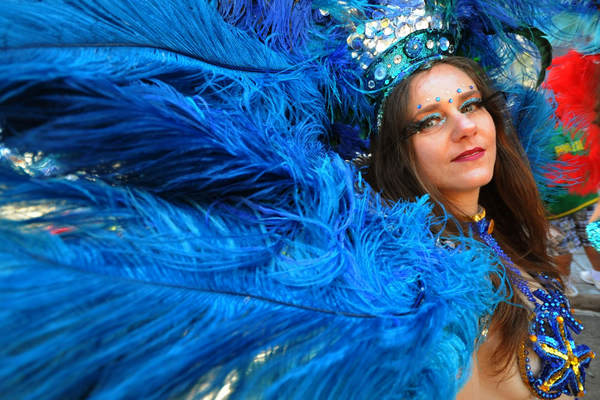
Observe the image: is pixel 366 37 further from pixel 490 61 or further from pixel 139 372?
pixel 139 372

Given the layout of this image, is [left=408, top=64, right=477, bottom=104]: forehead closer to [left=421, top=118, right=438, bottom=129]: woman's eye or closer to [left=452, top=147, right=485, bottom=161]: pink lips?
[left=421, top=118, right=438, bottom=129]: woman's eye

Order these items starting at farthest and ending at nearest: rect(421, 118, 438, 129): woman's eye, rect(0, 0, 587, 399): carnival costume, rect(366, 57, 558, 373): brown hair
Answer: rect(421, 118, 438, 129): woman's eye < rect(366, 57, 558, 373): brown hair < rect(0, 0, 587, 399): carnival costume

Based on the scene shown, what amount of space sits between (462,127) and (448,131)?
4 centimetres

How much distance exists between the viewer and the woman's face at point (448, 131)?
1323 millimetres

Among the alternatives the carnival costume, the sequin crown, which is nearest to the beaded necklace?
the carnival costume

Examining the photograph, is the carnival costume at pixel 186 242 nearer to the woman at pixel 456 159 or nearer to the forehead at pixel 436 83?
the woman at pixel 456 159

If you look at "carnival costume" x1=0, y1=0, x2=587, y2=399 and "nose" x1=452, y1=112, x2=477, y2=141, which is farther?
"nose" x1=452, y1=112, x2=477, y2=141

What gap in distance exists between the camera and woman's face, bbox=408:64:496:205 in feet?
4.34

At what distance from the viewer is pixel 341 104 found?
1405 millimetres

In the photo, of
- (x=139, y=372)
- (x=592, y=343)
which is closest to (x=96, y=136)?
(x=139, y=372)

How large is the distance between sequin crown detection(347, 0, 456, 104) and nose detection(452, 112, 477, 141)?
0.23 m

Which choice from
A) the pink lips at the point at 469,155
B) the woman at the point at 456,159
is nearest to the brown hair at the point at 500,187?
the woman at the point at 456,159

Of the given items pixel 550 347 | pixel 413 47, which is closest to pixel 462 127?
pixel 413 47

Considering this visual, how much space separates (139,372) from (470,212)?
4.33 feet
